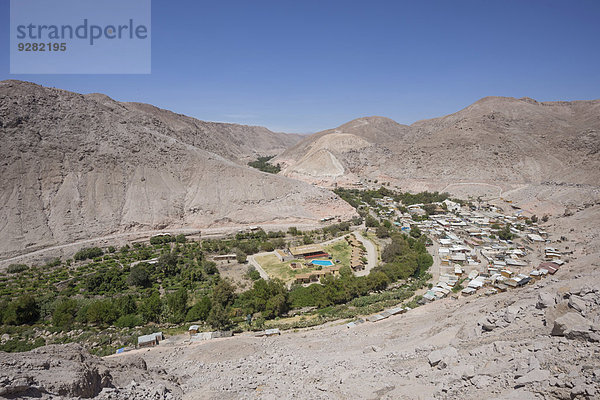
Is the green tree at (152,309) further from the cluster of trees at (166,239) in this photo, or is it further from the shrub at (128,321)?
the cluster of trees at (166,239)

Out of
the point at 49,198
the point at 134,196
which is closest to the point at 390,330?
the point at 134,196

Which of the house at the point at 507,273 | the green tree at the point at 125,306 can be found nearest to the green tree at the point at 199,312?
the green tree at the point at 125,306

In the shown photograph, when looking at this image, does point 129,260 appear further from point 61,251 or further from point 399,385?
point 399,385

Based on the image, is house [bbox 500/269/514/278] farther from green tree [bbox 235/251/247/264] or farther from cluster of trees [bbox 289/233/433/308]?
green tree [bbox 235/251/247/264]

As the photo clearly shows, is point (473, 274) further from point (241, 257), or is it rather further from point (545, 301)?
point (241, 257)

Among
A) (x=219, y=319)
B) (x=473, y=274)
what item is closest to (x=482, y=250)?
(x=473, y=274)
